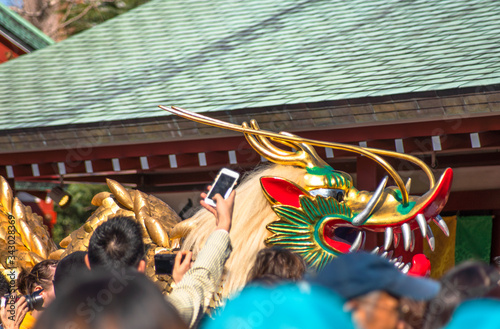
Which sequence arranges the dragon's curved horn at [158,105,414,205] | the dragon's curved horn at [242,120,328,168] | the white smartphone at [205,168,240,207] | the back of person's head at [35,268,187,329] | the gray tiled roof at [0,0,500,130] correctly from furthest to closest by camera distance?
the gray tiled roof at [0,0,500,130] < the dragon's curved horn at [242,120,328,168] < the dragon's curved horn at [158,105,414,205] < the white smartphone at [205,168,240,207] < the back of person's head at [35,268,187,329]

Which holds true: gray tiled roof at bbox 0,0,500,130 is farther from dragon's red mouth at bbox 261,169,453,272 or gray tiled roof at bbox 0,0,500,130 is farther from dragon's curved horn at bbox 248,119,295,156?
dragon's red mouth at bbox 261,169,453,272

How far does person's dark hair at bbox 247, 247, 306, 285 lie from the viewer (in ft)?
8.16

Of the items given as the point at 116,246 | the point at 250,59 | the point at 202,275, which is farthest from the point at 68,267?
the point at 250,59

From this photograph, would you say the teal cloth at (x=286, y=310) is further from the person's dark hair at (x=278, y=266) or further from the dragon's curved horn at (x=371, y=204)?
the dragon's curved horn at (x=371, y=204)

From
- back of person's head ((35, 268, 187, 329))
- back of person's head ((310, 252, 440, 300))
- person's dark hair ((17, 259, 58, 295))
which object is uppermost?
back of person's head ((35, 268, 187, 329))

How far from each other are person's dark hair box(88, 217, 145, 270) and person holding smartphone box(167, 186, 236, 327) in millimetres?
174

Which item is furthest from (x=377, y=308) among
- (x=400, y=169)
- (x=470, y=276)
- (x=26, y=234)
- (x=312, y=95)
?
A: (x=26, y=234)

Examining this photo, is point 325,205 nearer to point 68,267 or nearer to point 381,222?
point 381,222

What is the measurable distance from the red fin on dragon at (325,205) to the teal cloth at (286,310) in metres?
2.69

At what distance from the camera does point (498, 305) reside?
4.69 ft

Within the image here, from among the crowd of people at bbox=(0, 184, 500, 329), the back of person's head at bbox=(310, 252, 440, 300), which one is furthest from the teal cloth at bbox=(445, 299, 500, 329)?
the back of person's head at bbox=(310, 252, 440, 300)

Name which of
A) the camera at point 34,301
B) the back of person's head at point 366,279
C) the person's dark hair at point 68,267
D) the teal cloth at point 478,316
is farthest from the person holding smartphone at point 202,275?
the camera at point 34,301

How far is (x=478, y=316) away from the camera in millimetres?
1410

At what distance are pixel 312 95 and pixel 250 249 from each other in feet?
3.56
